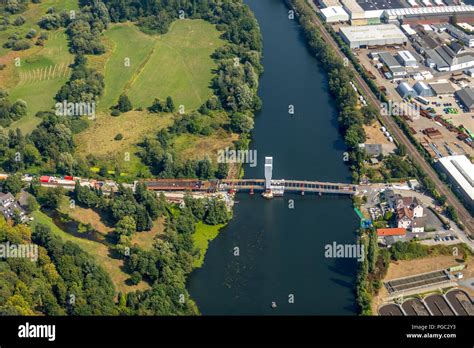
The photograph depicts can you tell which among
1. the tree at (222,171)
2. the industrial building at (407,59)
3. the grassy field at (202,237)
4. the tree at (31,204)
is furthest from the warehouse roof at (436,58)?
the tree at (31,204)

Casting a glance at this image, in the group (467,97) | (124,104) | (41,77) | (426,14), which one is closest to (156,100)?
(124,104)

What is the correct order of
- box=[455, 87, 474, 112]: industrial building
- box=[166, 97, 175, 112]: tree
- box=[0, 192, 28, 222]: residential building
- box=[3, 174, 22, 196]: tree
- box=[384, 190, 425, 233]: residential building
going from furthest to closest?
box=[166, 97, 175, 112]: tree, box=[455, 87, 474, 112]: industrial building, box=[3, 174, 22, 196]: tree, box=[0, 192, 28, 222]: residential building, box=[384, 190, 425, 233]: residential building

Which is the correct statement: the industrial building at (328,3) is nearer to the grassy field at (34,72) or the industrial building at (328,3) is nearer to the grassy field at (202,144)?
the grassy field at (202,144)

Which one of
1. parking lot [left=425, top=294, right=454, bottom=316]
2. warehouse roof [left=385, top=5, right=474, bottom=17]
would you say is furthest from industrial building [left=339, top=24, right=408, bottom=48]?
parking lot [left=425, top=294, right=454, bottom=316]

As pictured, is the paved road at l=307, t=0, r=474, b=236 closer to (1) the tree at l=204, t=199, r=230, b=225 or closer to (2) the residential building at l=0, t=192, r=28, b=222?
(1) the tree at l=204, t=199, r=230, b=225

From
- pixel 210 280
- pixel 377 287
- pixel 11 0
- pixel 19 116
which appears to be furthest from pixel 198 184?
pixel 11 0

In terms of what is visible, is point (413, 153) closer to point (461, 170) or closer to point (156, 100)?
point (461, 170)
